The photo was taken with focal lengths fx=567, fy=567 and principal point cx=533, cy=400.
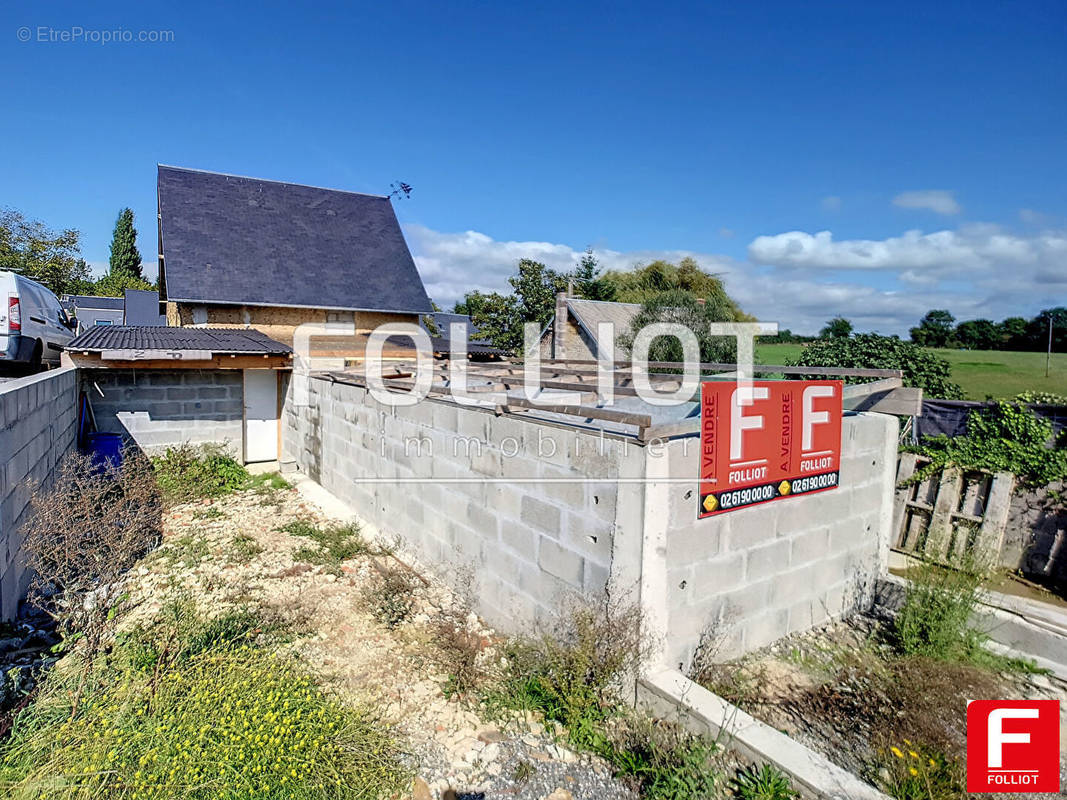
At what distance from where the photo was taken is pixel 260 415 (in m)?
10.6

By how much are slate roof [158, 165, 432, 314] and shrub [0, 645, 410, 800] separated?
14.1 meters

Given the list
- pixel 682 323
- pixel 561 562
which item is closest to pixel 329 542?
pixel 561 562

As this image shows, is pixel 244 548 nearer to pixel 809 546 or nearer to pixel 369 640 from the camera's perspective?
pixel 369 640

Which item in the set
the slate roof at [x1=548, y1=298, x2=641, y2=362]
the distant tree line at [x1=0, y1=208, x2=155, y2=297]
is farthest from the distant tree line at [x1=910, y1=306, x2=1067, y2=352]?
the distant tree line at [x1=0, y1=208, x2=155, y2=297]

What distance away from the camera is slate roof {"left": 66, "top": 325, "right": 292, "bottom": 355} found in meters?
8.58

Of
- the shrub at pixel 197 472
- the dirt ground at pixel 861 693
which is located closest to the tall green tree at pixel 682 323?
the shrub at pixel 197 472

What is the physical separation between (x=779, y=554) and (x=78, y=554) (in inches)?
197

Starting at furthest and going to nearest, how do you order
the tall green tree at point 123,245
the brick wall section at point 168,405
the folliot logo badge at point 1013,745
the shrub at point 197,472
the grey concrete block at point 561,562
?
1. the tall green tree at point 123,245
2. the brick wall section at point 168,405
3. the shrub at point 197,472
4. the grey concrete block at point 561,562
5. the folliot logo badge at point 1013,745

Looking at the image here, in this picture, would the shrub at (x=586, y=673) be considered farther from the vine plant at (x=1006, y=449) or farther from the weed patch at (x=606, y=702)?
the vine plant at (x=1006, y=449)

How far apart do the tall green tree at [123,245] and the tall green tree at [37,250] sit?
2338cm

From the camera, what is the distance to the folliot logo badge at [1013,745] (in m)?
3.03

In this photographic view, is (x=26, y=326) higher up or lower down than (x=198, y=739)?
higher up

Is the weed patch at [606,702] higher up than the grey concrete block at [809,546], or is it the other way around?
the grey concrete block at [809,546]

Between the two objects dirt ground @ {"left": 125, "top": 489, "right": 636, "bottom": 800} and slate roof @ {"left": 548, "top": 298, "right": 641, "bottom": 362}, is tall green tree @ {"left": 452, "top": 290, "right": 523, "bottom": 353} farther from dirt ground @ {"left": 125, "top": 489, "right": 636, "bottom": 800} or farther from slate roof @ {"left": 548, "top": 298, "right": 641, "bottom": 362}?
dirt ground @ {"left": 125, "top": 489, "right": 636, "bottom": 800}
